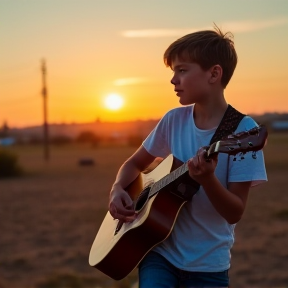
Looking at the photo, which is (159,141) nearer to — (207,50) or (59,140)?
(207,50)

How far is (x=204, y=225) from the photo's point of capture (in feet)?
9.23

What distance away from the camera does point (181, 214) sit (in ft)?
9.52

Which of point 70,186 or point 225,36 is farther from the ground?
point 225,36

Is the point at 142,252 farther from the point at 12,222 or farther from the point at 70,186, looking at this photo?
the point at 70,186

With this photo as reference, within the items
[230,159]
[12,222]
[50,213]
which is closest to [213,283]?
[230,159]

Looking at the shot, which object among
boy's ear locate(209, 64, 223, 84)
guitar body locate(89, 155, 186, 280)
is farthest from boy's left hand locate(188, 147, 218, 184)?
boy's ear locate(209, 64, 223, 84)

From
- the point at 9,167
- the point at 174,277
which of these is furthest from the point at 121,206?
the point at 9,167

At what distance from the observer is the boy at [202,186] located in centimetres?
275

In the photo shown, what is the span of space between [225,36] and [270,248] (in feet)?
25.1

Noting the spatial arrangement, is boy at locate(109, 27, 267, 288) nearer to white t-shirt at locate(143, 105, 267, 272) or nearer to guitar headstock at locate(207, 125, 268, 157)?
white t-shirt at locate(143, 105, 267, 272)

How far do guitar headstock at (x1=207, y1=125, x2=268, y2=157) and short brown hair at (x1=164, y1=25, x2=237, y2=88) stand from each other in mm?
468

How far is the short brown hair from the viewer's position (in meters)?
2.83

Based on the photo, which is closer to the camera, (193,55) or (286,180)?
(193,55)

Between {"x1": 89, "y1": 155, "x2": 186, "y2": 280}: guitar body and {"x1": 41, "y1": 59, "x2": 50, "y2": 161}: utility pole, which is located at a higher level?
{"x1": 89, "y1": 155, "x2": 186, "y2": 280}: guitar body
